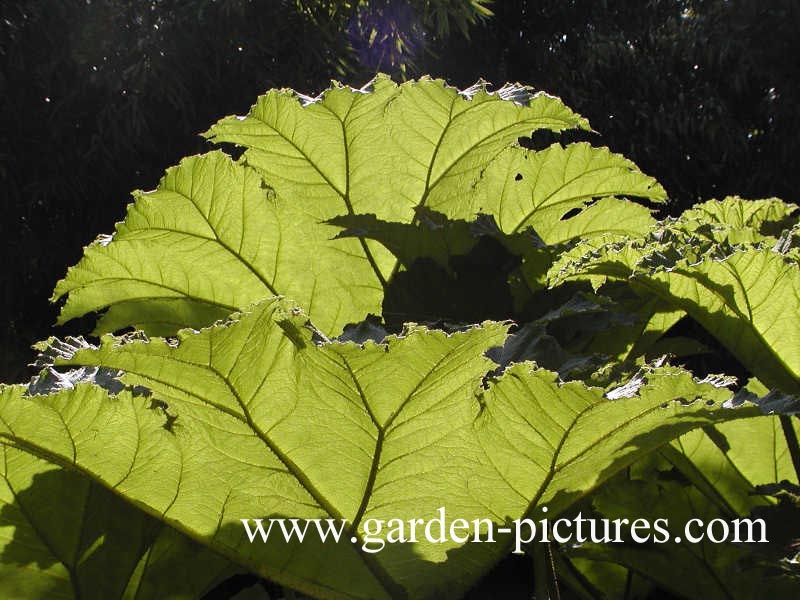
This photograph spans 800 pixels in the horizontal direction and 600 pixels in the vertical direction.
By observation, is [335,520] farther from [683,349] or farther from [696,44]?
[696,44]

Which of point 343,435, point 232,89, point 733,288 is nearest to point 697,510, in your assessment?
point 733,288

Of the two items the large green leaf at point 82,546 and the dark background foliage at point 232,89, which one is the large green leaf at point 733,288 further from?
the dark background foliage at point 232,89

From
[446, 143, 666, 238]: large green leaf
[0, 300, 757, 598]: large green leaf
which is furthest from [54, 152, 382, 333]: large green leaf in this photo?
[0, 300, 757, 598]: large green leaf

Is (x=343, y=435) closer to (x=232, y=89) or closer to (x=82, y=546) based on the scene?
(x=82, y=546)

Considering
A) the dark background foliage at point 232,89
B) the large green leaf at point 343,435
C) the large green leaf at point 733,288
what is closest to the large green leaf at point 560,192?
the large green leaf at point 733,288

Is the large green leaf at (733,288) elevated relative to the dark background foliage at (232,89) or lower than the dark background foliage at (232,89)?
lower

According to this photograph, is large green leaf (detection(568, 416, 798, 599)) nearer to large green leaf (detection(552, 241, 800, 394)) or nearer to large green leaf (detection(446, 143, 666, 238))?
large green leaf (detection(552, 241, 800, 394))

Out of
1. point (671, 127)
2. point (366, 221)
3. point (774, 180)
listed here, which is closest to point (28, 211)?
point (671, 127)
